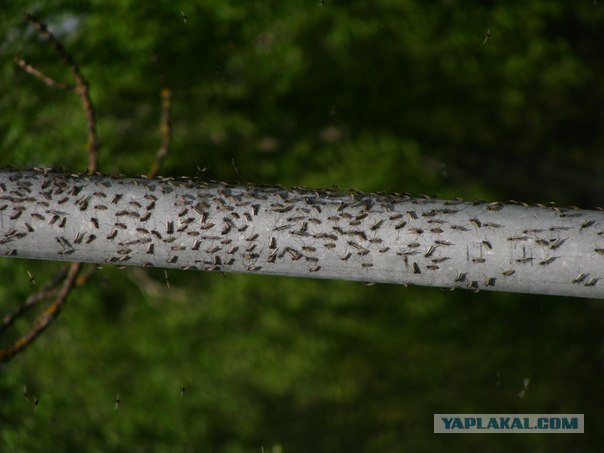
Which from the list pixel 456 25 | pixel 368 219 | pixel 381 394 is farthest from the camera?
pixel 381 394

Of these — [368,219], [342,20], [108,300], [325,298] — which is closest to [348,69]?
[342,20]

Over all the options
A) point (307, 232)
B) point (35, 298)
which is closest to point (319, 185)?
point (35, 298)

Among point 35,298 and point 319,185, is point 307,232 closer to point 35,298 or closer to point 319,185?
point 35,298

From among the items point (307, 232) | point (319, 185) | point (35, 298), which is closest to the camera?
point (307, 232)

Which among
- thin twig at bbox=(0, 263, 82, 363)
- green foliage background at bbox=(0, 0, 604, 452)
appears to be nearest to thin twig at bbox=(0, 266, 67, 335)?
thin twig at bbox=(0, 263, 82, 363)

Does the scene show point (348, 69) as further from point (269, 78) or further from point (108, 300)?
point (108, 300)

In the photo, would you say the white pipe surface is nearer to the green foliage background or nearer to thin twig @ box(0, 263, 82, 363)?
thin twig @ box(0, 263, 82, 363)
